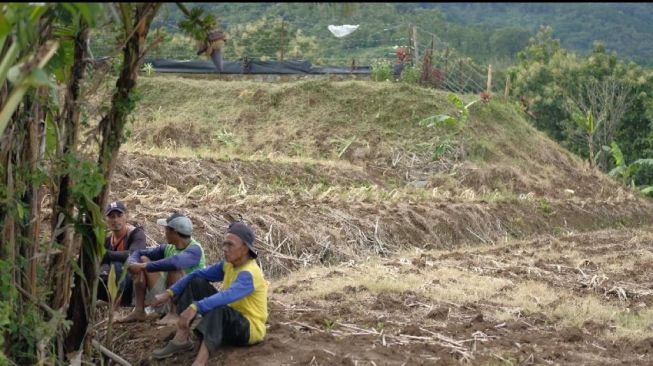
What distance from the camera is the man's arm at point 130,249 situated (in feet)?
25.5

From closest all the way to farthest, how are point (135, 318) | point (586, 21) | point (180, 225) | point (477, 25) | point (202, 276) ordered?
point (202, 276), point (180, 225), point (135, 318), point (477, 25), point (586, 21)

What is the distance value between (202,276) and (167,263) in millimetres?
396

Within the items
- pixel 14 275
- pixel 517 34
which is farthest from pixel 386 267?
pixel 517 34

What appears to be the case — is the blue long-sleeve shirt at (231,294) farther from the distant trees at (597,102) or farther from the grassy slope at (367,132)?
the distant trees at (597,102)

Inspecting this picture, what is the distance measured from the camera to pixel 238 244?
6738 mm

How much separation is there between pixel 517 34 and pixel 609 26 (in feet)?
32.0

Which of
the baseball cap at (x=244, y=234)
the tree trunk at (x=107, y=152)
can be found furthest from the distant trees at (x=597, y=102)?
the tree trunk at (x=107, y=152)

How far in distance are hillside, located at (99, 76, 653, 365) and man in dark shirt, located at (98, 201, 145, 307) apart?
518mm

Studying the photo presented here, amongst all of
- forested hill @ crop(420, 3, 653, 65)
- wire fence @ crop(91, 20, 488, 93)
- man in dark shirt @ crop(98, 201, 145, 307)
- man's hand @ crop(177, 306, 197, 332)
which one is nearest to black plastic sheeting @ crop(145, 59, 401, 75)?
wire fence @ crop(91, 20, 488, 93)

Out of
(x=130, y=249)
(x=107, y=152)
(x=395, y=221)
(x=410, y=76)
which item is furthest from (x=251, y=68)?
(x=107, y=152)

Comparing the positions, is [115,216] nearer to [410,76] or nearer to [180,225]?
[180,225]

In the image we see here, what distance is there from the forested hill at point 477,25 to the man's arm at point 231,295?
25.5m

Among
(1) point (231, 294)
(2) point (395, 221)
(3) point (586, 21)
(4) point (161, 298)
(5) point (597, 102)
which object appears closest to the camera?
(1) point (231, 294)

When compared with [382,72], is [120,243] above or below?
above
